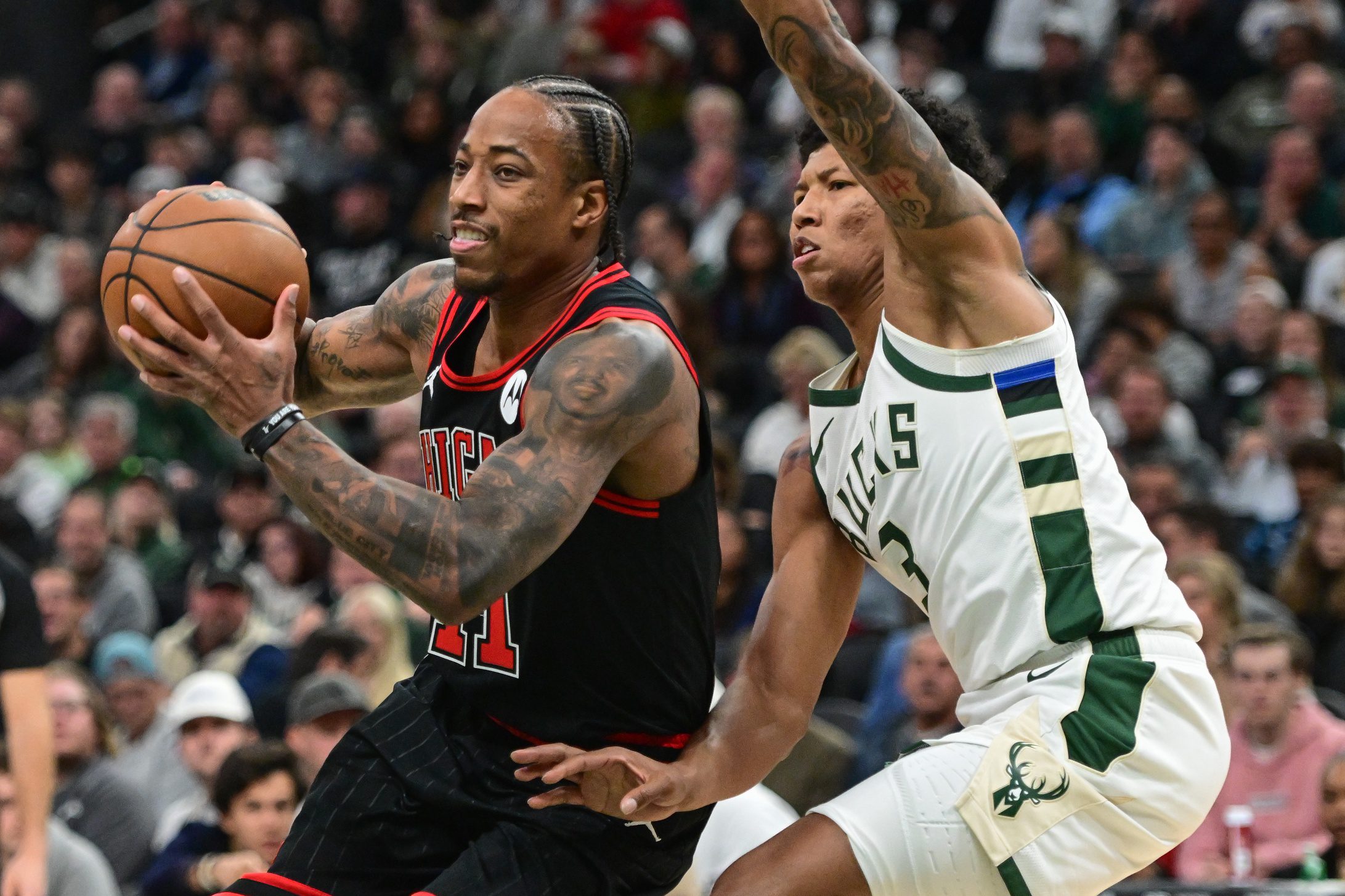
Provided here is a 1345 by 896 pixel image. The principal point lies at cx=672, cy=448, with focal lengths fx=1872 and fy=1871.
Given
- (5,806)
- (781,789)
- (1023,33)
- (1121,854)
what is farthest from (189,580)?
(1121,854)

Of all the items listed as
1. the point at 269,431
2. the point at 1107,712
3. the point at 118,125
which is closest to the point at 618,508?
the point at 269,431

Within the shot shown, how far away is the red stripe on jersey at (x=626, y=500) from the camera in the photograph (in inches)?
147

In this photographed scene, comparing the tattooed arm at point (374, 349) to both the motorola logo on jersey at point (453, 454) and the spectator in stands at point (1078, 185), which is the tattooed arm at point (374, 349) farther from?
the spectator in stands at point (1078, 185)

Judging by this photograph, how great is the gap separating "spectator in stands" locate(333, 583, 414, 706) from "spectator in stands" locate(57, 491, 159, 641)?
2.07m

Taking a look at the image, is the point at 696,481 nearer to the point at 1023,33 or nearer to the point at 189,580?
the point at 189,580

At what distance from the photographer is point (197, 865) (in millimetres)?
6477

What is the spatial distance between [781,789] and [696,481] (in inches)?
148

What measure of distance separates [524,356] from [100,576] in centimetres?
717

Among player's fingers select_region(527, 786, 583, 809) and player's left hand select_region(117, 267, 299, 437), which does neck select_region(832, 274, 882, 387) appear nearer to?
player's fingers select_region(527, 786, 583, 809)

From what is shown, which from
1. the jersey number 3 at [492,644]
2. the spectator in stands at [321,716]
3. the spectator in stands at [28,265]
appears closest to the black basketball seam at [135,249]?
the jersey number 3 at [492,644]

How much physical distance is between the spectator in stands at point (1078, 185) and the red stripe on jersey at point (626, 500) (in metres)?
7.75

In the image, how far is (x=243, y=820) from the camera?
21.3 feet

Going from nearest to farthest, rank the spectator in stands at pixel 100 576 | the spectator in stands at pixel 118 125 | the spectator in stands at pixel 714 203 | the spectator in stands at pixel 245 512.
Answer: the spectator in stands at pixel 100 576, the spectator in stands at pixel 245 512, the spectator in stands at pixel 714 203, the spectator in stands at pixel 118 125

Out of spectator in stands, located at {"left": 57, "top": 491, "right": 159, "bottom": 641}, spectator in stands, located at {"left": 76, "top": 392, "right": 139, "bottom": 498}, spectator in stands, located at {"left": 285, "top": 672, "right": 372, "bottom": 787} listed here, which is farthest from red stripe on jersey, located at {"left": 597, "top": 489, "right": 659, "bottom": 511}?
spectator in stands, located at {"left": 76, "top": 392, "right": 139, "bottom": 498}
